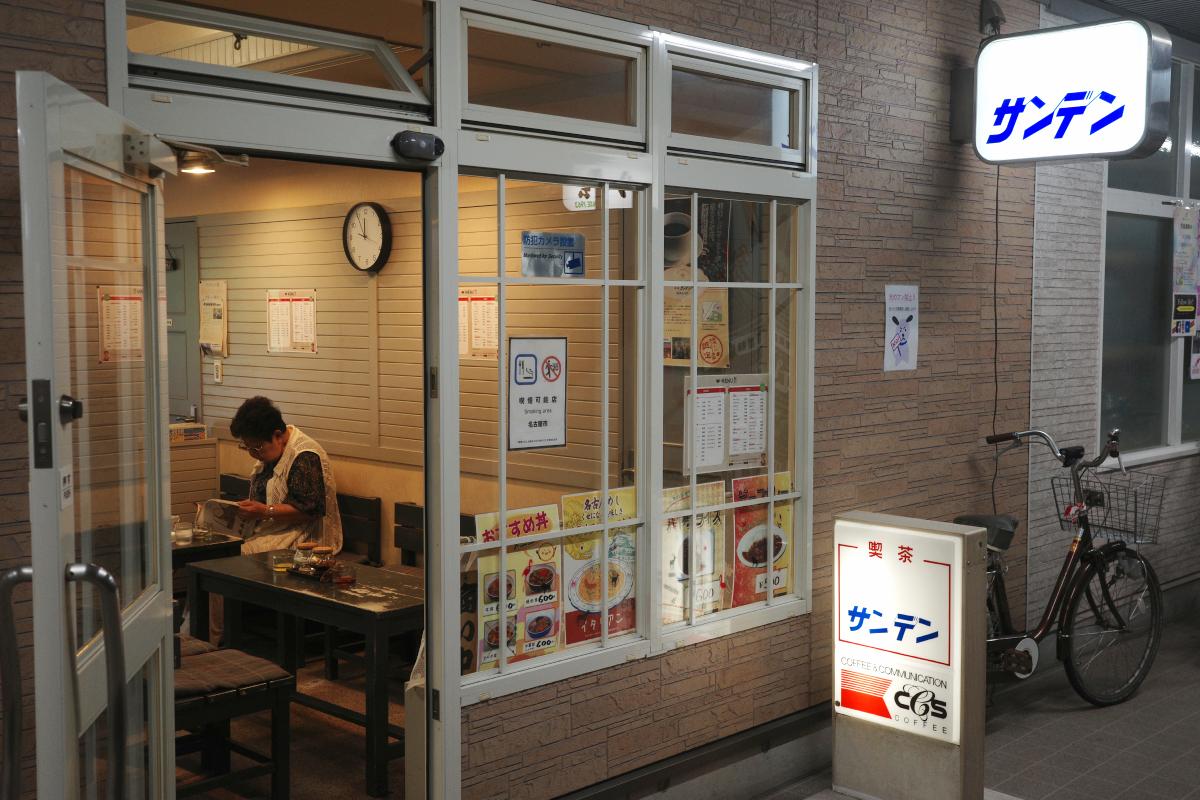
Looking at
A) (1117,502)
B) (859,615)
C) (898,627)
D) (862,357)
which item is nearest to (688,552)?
(859,615)

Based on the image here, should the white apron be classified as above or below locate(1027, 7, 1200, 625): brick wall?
below

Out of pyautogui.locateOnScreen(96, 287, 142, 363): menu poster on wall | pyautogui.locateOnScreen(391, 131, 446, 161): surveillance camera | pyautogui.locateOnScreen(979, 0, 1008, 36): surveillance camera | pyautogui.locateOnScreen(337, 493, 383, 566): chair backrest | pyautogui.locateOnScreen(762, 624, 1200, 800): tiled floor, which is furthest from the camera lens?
pyautogui.locateOnScreen(337, 493, 383, 566): chair backrest

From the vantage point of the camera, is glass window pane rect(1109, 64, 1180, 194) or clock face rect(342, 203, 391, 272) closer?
clock face rect(342, 203, 391, 272)

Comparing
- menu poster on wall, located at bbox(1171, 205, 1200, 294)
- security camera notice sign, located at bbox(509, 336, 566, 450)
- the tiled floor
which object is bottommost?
the tiled floor

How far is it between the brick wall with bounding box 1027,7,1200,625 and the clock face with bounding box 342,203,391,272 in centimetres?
362

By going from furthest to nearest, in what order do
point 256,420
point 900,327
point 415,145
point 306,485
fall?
point 306,485, point 256,420, point 900,327, point 415,145

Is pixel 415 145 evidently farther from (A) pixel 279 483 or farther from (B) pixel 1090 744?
(B) pixel 1090 744

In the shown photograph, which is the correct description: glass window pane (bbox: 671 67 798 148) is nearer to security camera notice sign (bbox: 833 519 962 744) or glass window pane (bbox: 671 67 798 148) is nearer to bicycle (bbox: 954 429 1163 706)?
security camera notice sign (bbox: 833 519 962 744)

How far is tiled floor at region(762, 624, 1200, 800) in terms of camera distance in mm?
4930

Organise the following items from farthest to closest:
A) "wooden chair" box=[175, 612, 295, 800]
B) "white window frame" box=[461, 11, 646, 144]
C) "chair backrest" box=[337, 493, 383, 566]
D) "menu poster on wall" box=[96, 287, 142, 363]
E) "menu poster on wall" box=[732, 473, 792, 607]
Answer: "chair backrest" box=[337, 493, 383, 566] → "menu poster on wall" box=[732, 473, 792, 607] → "wooden chair" box=[175, 612, 295, 800] → "white window frame" box=[461, 11, 646, 144] → "menu poster on wall" box=[96, 287, 142, 363]

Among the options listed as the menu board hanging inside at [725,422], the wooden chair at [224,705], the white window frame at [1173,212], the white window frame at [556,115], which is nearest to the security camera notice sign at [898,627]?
the menu board hanging inside at [725,422]

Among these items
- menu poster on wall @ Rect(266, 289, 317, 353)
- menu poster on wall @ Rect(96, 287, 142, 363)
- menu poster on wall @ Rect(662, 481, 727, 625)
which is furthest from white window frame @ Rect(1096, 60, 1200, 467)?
menu poster on wall @ Rect(96, 287, 142, 363)

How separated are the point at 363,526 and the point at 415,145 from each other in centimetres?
392

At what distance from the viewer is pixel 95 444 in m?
2.53
